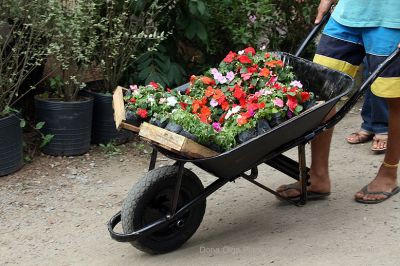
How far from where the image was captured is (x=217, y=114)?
140 inches

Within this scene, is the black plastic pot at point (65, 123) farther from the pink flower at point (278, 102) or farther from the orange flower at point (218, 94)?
the pink flower at point (278, 102)

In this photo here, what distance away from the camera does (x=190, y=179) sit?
3.52 metres

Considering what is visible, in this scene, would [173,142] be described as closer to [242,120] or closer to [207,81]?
[242,120]

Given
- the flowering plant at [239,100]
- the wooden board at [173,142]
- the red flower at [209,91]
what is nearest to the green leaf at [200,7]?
the flowering plant at [239,100]

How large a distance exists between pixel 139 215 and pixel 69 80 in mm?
2223

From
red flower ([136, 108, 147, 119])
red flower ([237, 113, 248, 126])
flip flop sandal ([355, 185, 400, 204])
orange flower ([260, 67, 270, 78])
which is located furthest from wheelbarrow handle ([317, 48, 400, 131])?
red flower ([136, 108, 147, 119])

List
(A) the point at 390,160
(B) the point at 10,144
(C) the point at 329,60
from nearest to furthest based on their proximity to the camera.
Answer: (C) the point at 329,60 → (A) the point at 390,160 → (B) the point at 10,144

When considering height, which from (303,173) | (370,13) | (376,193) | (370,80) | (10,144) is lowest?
(10,144)

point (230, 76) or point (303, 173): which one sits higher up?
point (230, 76)

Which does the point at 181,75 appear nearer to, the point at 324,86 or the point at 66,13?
the point at 66,13

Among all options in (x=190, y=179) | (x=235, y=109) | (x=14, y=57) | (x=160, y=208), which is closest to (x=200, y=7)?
(x=14, y=57)

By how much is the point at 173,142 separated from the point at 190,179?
1.53 ft

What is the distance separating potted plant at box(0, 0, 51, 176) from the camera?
4.80m

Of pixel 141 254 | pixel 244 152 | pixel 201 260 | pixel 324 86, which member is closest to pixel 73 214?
pixel 141 254
